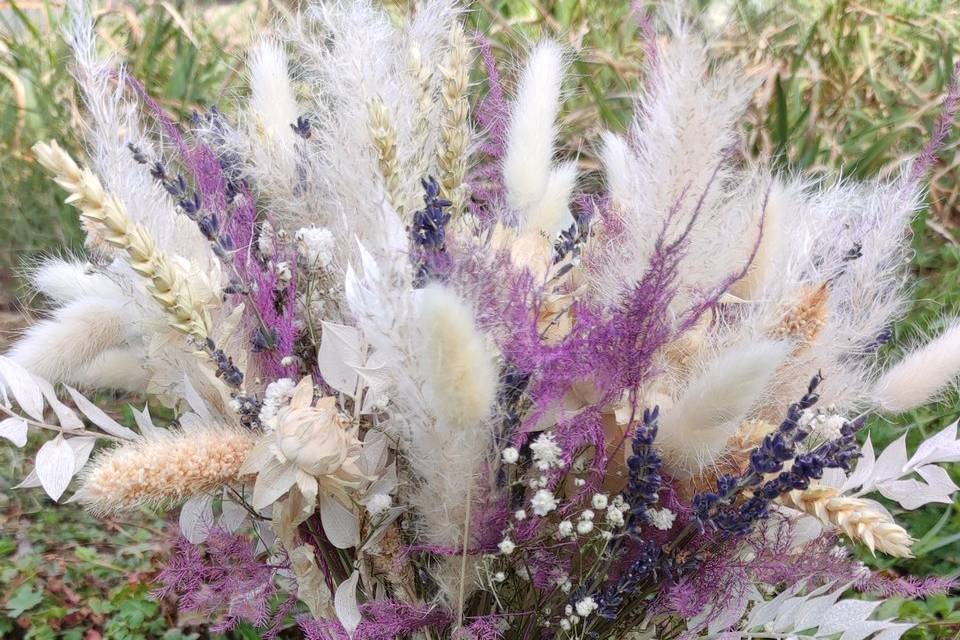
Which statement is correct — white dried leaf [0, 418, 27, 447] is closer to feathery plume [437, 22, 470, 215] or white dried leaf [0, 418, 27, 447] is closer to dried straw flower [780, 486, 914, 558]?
feathery plume [437, 22, 470, 215]

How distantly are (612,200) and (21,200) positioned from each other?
5.63 feet

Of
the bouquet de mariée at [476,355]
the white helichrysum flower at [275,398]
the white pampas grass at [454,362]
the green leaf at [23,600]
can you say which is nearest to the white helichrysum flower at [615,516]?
the bouquet de mariée at [476,355]

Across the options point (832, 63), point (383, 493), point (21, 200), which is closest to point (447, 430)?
point (383, 493)

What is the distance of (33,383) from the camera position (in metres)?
0.64

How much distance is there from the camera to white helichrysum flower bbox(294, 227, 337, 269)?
1.98 ft

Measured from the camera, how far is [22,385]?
0.64 m

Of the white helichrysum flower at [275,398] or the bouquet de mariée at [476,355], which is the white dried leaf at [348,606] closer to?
the bouquet de mariée at [476,355]

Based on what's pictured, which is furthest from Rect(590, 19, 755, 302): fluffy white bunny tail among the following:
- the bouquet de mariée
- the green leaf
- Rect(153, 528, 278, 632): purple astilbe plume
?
the green leaf

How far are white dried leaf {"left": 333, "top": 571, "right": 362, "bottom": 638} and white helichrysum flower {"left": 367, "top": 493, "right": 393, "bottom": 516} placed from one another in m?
0.07

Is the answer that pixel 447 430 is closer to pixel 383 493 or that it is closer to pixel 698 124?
pixel 383 493

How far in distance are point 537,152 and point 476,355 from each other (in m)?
0.26

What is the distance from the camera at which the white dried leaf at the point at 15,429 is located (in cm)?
63

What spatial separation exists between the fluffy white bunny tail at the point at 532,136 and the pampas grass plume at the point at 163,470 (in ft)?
0.94

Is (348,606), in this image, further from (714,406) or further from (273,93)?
(273,93)
